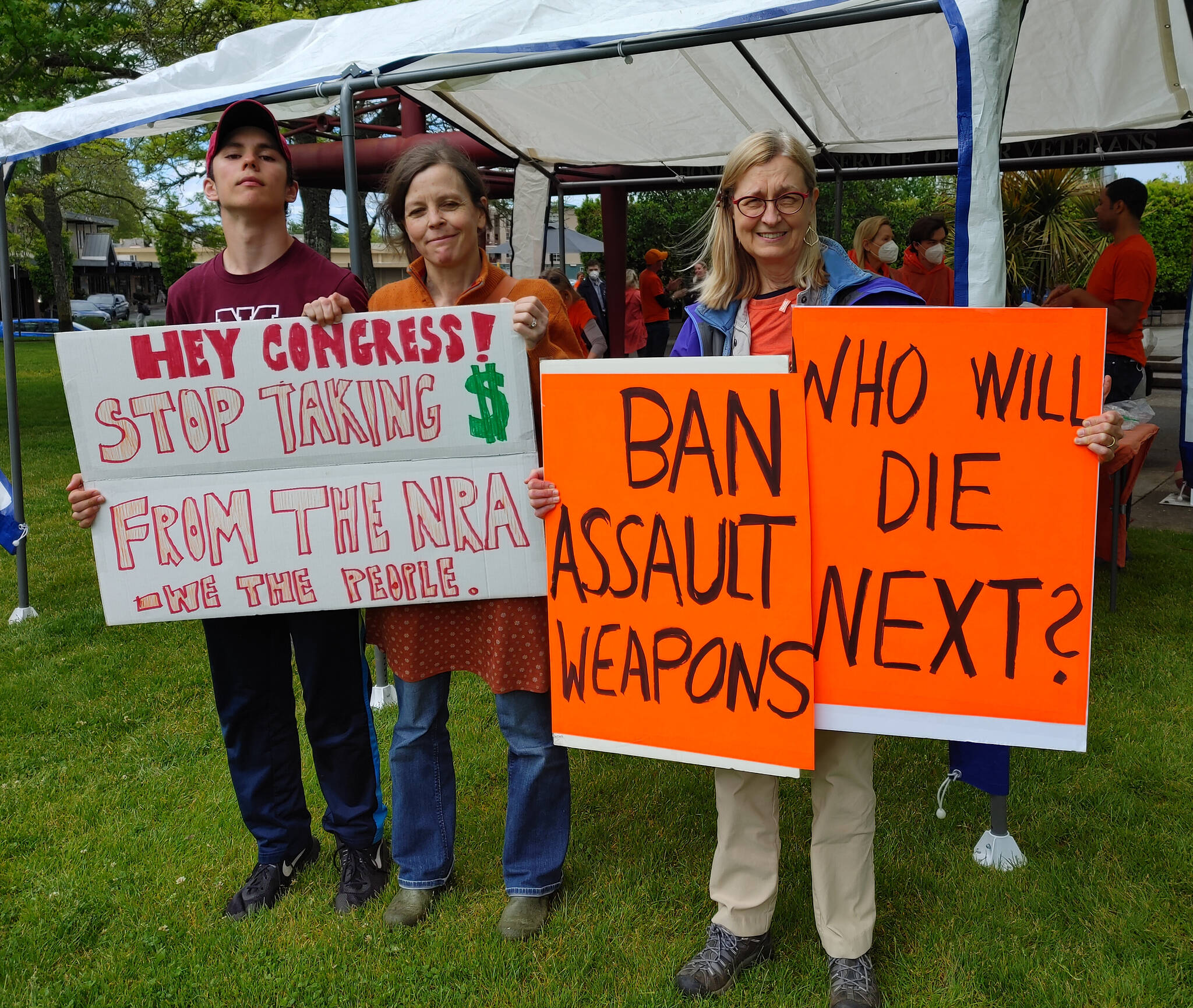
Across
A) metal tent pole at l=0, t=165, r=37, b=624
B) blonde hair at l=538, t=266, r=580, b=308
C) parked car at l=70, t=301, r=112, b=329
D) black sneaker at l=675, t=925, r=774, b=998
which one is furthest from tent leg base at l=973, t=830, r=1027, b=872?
parked car at l=70, t=301, r=112, b=329

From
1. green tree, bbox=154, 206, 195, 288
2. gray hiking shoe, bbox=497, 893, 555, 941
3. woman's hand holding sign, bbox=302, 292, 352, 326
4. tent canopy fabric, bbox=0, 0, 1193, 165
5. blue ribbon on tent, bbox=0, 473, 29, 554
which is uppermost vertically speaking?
green tree, bbox=154, 206, 195, 288

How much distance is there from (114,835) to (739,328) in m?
2.59

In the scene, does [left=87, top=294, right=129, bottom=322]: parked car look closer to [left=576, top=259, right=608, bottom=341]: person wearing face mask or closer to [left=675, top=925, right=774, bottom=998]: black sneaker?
[left=576, top=259, right=608, bottom=341]: person wearing face mask

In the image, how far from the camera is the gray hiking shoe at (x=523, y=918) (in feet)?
8.11

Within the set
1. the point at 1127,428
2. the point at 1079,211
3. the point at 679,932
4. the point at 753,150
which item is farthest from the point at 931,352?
the point at 1079,211

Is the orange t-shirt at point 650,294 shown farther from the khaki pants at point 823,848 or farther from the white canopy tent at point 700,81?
the khaki pants at point 823,848

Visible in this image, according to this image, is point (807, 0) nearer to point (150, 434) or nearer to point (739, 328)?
point (739, 328)

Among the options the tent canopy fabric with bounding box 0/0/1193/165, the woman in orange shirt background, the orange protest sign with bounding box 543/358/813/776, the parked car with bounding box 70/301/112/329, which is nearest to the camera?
the orange protest sign with bounding box 543/358/813/776

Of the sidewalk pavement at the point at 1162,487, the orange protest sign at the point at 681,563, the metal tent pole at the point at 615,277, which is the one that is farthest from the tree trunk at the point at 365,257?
the sidewalk pavement at the point at 1162,487

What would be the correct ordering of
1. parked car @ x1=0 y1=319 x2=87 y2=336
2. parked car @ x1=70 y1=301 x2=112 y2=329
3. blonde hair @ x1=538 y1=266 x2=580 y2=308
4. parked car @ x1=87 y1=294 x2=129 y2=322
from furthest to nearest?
parked car @ x1=87 y1=294 x2=129 y2=322 → parked car @ x1=0 y1=319 x2=87 y2=336 → parked car @ x1=70 y1=301 x2=112 y2=329 → blonde hair @ x1=538 y1=266 x2=580 y2=308

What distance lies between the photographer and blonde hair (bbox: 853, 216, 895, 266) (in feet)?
21.7

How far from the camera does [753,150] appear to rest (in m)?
2.08

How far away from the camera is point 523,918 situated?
8.19 ft

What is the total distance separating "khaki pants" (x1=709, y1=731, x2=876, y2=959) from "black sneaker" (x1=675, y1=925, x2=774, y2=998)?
0.11 ft
